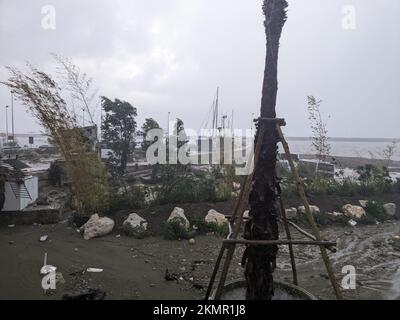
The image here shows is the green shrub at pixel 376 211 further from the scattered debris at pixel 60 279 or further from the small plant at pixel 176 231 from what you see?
the scattered debris at pixel 60 279

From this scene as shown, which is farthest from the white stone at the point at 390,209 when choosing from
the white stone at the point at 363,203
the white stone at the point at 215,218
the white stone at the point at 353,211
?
the white stone at the point at 215,218

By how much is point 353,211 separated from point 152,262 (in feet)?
18.6

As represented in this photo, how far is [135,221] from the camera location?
6.95 m

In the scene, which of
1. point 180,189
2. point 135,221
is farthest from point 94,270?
point 180,189

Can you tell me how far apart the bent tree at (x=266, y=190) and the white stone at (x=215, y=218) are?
395 centimetres

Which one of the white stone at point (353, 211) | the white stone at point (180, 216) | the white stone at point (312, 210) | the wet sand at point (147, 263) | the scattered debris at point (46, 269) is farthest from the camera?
the white stone at point (353, 211)

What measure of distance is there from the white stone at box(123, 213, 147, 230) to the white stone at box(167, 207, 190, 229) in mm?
534

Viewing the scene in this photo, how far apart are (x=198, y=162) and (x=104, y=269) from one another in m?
10.3

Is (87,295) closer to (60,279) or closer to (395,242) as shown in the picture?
(60,279)

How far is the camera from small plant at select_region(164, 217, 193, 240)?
6590mm

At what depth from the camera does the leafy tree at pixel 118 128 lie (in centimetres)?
1098

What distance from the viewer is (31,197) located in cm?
810
